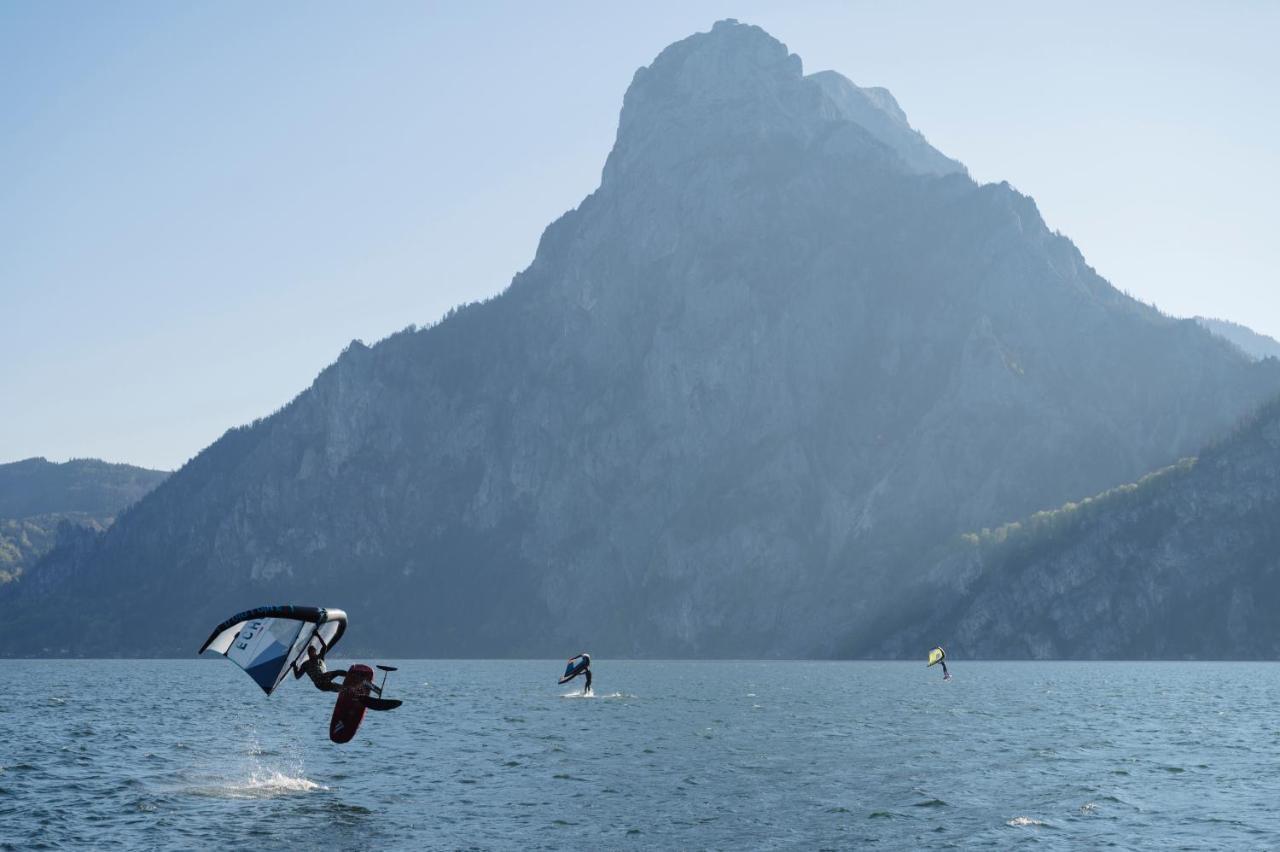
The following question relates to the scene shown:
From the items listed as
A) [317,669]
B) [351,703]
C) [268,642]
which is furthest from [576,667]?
[268,642]

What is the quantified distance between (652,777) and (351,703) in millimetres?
15773

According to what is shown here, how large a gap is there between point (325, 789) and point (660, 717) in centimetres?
4915

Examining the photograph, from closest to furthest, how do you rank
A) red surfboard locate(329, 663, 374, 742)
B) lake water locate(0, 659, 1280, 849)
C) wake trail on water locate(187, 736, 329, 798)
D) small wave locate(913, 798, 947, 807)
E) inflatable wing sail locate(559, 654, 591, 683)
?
lake water locate(0, 659, 1280, 849), small wave locate(913, 798, 947, 807), wake trail on water locate(187, 736, 329, 798), red surfboard locate(329, 663, 374, 742), inflatable wing sail locate(559, 654, 591, 683)

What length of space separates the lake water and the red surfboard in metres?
2.67

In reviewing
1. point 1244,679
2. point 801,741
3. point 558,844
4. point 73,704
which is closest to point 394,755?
point 801,741

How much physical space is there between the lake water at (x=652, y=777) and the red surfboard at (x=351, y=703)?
2.67 m

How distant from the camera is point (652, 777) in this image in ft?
219

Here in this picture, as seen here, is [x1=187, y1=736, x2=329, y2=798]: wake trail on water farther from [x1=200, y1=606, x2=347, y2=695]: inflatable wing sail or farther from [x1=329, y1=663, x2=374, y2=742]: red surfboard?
[x1=200, y1=606, x2=347, y2=695]: inflatable wing sail

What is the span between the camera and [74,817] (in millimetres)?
53938

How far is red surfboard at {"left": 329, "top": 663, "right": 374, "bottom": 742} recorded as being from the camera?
64688mm

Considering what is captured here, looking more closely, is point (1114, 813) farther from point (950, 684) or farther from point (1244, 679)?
point (1244, 679)

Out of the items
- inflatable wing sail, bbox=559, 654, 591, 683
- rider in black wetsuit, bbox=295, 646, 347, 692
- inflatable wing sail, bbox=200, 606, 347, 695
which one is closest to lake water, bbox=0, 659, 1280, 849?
rider in black wetsuit, bbox=295, 646, 347, 692

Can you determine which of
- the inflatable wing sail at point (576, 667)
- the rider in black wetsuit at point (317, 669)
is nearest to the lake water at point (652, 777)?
the rider in black wetsuit at point (317, 669)

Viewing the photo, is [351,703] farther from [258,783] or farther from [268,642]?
[258,783]
